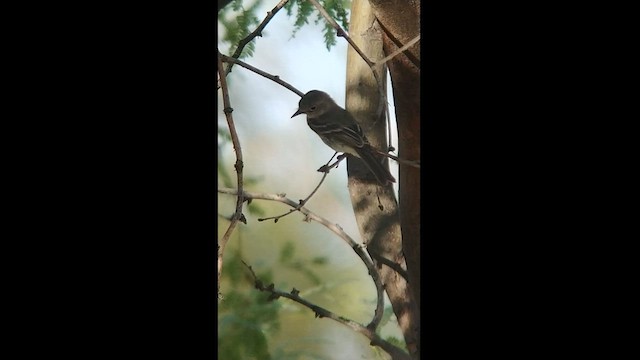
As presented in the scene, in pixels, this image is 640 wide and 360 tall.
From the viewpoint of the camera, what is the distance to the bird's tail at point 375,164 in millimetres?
1585

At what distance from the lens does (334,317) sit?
62.1 inches

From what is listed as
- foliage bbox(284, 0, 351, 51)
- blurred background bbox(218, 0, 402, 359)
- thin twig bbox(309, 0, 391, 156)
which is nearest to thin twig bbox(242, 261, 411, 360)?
blurred background bbox(218, 0, 402, 359)

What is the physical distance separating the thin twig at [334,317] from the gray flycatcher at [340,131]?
32 cm

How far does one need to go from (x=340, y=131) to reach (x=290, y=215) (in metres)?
0.22

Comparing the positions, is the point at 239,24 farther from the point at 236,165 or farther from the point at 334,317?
the point at 334,317

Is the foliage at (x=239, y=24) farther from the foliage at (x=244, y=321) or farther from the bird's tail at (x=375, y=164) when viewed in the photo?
the foliage at (x=244, y=321)

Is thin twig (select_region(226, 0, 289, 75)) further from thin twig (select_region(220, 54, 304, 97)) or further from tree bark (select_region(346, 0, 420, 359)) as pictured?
tree bark (select_region(346, 0, 420, 359))

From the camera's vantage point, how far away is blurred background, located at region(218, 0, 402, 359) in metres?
1.57
